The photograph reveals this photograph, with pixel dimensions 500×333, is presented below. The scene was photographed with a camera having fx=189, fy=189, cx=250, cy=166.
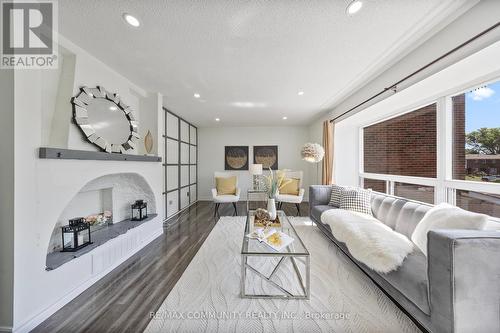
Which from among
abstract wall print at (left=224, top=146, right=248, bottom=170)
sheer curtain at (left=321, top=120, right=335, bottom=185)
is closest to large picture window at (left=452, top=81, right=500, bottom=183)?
sheer curtain at (left=321, top=120, right=335, bottom=185)

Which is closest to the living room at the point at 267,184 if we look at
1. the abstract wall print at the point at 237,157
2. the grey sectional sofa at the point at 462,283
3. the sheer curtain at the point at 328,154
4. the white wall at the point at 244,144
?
the grey sectional sofa at the point at 462,283

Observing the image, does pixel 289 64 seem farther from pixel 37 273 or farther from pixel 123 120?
pixel 37 273

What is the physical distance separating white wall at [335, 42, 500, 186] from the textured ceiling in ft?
1.43

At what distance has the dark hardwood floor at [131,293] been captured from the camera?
1.38 m

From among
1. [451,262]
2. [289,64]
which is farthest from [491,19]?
[451,262]

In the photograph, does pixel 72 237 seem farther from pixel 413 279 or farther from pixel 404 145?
pixel 404 145

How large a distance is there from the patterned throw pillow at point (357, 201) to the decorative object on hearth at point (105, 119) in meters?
3.22

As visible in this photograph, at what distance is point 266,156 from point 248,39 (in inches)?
165

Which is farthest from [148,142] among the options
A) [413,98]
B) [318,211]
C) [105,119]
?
[413,98]

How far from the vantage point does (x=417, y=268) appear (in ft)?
4.47

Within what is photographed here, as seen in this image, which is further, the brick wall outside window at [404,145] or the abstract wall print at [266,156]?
the abstract wall print at [266,156]

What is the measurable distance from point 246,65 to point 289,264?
237cm

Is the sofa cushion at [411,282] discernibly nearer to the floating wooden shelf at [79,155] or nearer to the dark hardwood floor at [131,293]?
the dark hardwood floor at [131,293]

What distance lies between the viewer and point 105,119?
2201mm
